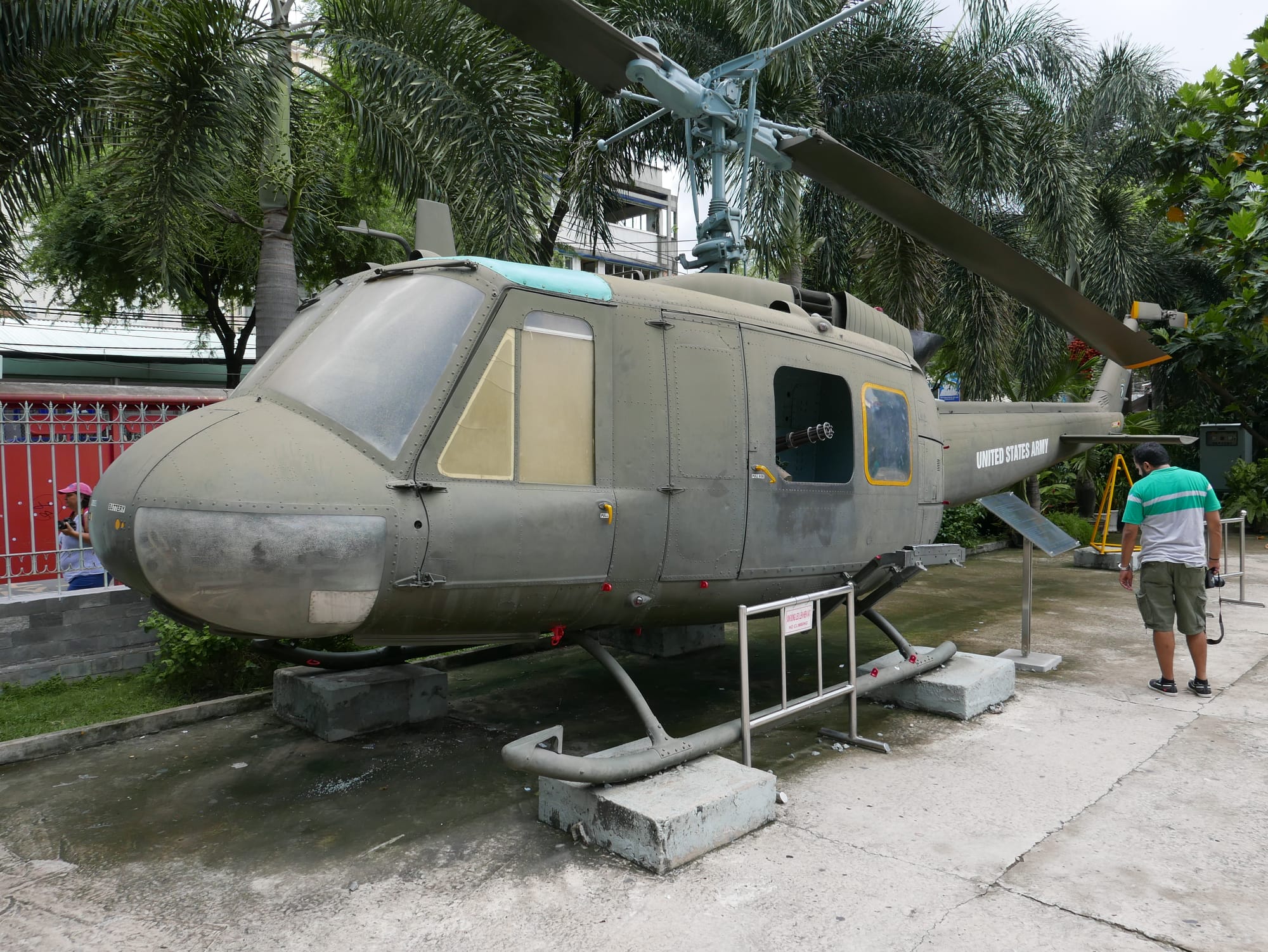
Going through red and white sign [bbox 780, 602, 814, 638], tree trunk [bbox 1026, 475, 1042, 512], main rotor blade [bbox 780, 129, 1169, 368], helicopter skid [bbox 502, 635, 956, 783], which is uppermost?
main rotor blade [bbox 780, 129, 1169, 368]

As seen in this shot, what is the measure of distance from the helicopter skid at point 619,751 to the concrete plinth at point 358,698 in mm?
1594

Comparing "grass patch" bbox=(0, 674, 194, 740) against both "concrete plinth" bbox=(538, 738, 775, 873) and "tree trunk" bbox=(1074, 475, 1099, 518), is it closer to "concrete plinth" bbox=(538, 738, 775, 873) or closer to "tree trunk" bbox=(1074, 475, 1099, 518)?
"concrete plinth" bbox=(538, 738, 775, 873)

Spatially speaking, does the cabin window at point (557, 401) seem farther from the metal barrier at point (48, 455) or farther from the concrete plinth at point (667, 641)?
the metal barrier at point (48, 455)

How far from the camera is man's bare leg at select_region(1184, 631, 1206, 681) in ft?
20.1

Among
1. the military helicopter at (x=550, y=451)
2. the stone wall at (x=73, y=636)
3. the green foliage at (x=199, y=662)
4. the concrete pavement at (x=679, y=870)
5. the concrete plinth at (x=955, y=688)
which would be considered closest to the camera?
the concrete pavement at (x=679, y=870)

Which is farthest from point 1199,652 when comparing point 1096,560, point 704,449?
point 1096,560

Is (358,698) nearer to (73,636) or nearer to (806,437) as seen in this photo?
(73,636)

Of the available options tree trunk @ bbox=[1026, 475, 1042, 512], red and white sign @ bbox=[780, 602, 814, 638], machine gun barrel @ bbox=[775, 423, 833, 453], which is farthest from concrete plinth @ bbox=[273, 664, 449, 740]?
tree trunk @ bbox=[1026, 475, 1042, 512]

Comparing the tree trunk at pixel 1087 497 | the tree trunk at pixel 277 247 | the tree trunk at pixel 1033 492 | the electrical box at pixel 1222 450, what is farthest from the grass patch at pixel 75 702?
the electrical box at pixel 1222 450

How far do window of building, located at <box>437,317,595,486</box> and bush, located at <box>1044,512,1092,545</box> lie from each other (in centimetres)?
1305

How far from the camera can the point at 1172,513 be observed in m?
6.07

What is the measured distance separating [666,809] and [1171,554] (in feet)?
14.7

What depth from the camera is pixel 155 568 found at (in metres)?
3.21

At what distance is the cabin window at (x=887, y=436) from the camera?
18.4ft
